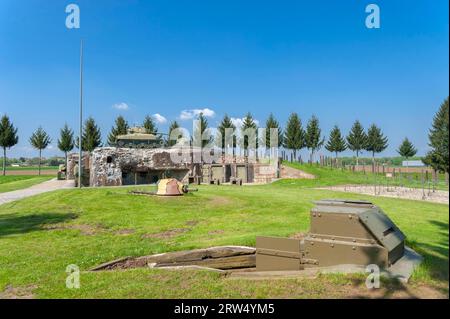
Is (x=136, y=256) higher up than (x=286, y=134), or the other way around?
(x=286, y=134)

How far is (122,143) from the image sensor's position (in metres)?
41.2

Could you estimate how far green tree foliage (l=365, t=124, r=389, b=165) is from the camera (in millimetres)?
55300

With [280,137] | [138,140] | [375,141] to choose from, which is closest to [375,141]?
[375,141]

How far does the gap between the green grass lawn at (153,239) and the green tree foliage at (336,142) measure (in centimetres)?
3962

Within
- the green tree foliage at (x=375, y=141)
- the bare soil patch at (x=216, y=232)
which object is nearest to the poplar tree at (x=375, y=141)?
the green tree foliage at (x=375, y=141)

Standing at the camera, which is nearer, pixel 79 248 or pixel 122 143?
pixel 79 248

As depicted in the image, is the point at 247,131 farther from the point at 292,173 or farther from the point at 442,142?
the point at 442,142

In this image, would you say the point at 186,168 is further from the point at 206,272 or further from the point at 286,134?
the point at 206,272

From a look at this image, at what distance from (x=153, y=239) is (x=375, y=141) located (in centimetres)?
5192

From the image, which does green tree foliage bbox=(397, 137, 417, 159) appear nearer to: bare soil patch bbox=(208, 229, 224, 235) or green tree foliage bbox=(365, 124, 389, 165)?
green tree foliage bbox=(365, 124, 389, 165)

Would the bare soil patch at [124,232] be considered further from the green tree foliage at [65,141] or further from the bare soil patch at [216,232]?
the green tree foliage at [65,141]

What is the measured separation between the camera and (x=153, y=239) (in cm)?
1077
